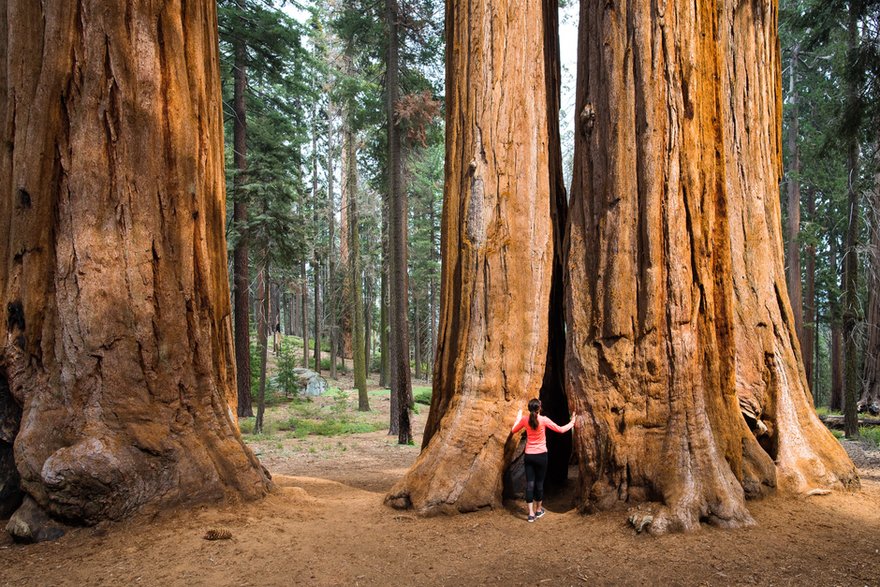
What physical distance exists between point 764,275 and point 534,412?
369 cm

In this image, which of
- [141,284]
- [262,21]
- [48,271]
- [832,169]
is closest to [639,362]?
[141,284]

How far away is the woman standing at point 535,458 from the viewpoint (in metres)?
5.94

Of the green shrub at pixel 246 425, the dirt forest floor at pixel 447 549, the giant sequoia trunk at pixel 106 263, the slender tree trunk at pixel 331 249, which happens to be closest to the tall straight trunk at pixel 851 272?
the dirt forest floor at pixel 447 549

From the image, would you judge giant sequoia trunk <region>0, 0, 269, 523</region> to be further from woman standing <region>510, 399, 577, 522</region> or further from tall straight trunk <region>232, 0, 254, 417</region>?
tall straight trunk <region>232, 0, 254, 417</region>

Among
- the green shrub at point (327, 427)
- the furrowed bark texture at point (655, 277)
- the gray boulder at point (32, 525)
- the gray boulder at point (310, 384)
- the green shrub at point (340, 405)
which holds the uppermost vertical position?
the furrowed bark texture at point (655, 277)

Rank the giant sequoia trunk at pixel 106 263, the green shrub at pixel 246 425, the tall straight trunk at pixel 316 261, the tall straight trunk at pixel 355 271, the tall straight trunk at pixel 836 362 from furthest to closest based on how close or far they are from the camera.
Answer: the tall straight trunk at pixel 316 261 → the tall straight trunk at pixel 355 271 → the tall straight trunk at pixel 836 362 → the green shrub at pixel 246 425 → the giant sequoia trunk at pixel 106 263

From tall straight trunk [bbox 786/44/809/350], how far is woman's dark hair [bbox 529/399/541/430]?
54.9 ft

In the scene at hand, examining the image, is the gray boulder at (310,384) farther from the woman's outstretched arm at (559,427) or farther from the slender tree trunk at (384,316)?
the woman's outstretched arm at (559,427)

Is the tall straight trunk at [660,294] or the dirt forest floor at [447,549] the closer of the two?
the dirt forest floor at [447,549]

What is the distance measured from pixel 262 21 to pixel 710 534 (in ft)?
53.3

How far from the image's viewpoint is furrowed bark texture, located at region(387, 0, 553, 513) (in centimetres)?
643

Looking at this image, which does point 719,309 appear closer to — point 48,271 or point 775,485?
point 775,485

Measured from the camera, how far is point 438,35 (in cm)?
1662

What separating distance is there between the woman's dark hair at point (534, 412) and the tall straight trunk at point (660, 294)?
47 centimetres
